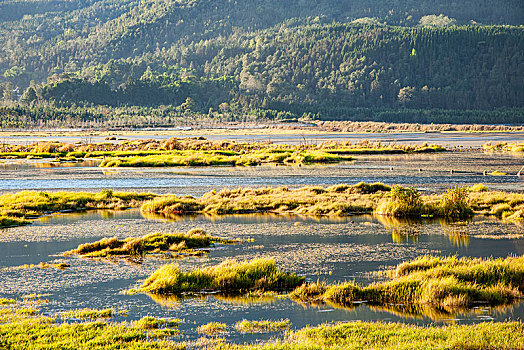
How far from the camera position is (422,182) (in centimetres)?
7275

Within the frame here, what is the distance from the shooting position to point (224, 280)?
27312 millimetres

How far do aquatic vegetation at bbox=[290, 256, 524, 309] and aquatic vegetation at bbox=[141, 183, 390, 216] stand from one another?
21771mm

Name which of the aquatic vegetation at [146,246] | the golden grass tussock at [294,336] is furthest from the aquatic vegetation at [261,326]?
the aquatic vegetation at [146,246]

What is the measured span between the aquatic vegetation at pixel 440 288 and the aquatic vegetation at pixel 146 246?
10.2 m

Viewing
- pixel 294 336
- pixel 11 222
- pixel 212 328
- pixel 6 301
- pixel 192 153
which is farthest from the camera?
pixel 192 153

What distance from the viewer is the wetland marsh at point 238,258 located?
23062 millimetres

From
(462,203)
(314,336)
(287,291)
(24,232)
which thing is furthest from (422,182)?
(314,336)

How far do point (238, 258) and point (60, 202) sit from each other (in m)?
→ 25.4

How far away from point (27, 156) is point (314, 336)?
110204mm

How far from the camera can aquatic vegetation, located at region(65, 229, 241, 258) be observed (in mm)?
34500

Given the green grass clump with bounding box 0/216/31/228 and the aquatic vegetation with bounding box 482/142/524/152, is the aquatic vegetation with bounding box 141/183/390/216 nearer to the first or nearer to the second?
the green grass clump with bounding box 0/216/31/228

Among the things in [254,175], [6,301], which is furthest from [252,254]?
[254,175]

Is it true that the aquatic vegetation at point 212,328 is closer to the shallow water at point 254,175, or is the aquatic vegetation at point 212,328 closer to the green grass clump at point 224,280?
the green grass clump at point 224,280

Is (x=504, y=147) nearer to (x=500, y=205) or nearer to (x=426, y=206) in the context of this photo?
(x=500, y=205)
